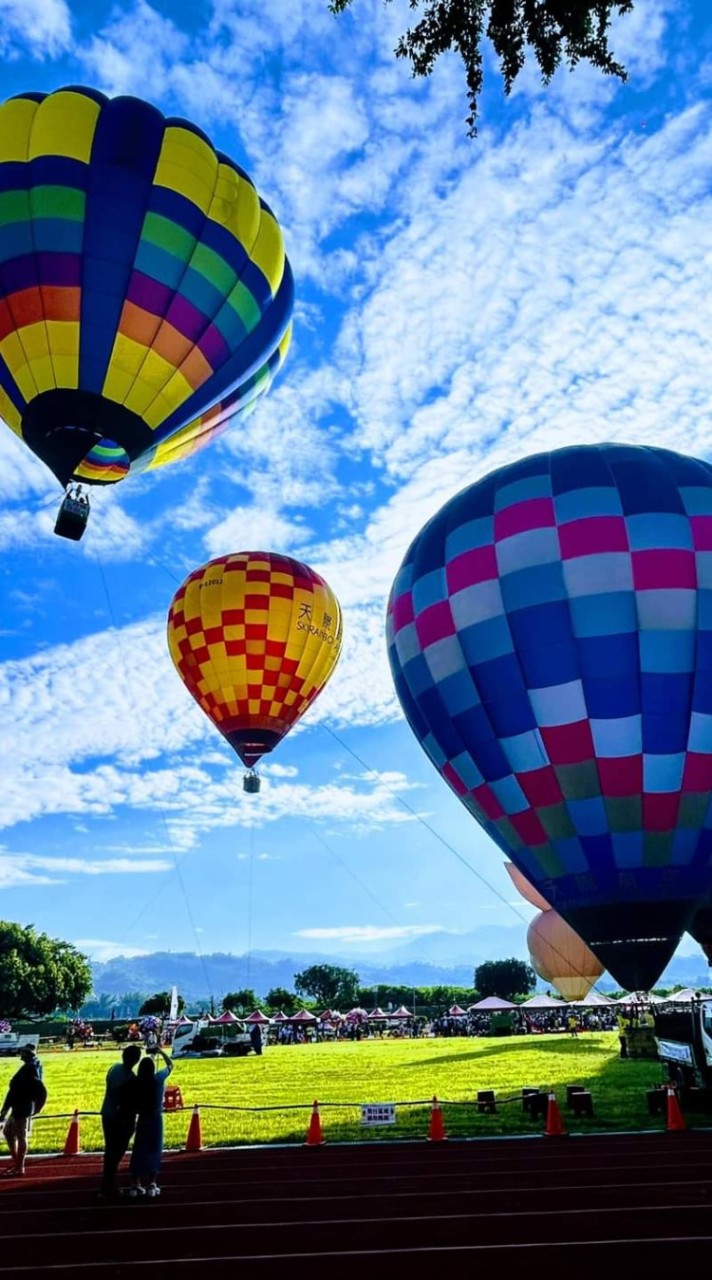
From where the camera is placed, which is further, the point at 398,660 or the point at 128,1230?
the point at 398,660

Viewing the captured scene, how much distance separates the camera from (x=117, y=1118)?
9695 mm

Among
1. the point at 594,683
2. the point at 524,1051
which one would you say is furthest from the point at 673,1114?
the point at 524,1051

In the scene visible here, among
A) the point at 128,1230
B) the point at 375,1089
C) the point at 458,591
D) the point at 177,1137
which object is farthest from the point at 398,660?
the point at 128,1230

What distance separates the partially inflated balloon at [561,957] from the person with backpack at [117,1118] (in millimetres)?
44690

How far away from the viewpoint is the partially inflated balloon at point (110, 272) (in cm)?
1759

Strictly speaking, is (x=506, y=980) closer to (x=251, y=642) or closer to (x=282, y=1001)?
(x=282, y=1001)

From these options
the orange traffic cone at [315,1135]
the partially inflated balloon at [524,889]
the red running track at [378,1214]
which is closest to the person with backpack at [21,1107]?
the red running track at [378,1214]

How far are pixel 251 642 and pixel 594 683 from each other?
526 inches

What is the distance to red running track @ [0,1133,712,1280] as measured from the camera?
7.17 meters

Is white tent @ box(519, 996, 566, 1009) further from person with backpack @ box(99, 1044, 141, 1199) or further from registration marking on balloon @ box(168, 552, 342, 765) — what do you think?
person with backpack @ box(99, 1044, 141, 1199)

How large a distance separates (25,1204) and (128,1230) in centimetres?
210

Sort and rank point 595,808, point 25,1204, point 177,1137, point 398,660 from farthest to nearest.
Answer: point 398,660 < point 595,808 < point 177,1137 < point 25,1204

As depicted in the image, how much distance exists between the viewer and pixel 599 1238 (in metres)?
7.66

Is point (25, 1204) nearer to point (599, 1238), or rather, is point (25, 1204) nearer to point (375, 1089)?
point (599, 1238)
